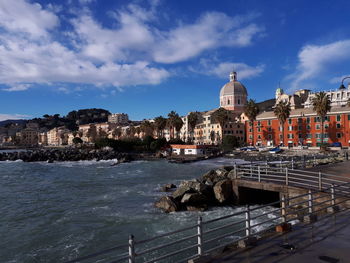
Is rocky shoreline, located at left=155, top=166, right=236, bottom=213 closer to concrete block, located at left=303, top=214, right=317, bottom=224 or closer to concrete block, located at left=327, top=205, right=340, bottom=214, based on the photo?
concrete block, located at left=327, top=205, right=340, bottom=214

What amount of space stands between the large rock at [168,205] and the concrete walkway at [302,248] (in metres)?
11.1

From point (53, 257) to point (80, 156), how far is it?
72247mm

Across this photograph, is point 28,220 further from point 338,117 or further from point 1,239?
point 338,117

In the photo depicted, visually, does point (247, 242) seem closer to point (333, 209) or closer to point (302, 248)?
point (302, 248)

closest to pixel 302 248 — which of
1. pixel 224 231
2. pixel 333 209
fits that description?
pixel 333 209

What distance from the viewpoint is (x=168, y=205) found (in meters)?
19.6

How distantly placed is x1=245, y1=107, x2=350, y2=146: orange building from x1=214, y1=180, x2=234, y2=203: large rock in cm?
6184

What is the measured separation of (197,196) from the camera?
20.6 meters

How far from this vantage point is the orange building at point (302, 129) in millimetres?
70000

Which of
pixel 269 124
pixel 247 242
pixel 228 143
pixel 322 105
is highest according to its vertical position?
pixel 322 105

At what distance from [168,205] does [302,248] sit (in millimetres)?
12851

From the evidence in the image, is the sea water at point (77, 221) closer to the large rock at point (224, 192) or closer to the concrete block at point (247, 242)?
the large rock at point (224, 192)

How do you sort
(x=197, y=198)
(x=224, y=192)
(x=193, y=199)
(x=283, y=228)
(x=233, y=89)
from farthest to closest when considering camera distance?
(x=233, y=89) → (x=224, y=192) → (x=197, y=198) → (x=193, y=199) → (x=283, y=228)

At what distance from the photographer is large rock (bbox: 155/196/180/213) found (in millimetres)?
19375
